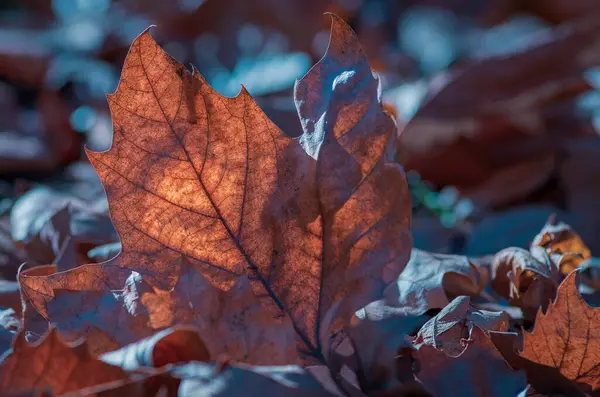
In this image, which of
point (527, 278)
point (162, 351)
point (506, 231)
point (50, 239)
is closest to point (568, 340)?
point (527, 278)

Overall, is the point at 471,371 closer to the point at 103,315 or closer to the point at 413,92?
the point at 103,315

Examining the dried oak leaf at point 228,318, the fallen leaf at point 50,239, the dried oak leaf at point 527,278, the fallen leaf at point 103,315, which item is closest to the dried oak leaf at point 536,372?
the dried oak leaf at point 527,278

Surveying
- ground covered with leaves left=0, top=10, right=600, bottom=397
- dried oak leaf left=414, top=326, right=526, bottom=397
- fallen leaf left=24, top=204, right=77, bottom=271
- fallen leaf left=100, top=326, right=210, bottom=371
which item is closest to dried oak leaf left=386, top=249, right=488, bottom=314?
ground covered with leaves left=0, top=10, right=600, bottom=397

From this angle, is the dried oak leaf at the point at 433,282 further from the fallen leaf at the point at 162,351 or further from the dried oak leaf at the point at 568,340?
the fallen leaf at the point at 162,351

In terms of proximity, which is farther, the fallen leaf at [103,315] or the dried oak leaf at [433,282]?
the dried oak leaf at [433,282]

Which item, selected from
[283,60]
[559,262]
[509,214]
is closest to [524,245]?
[509,214]

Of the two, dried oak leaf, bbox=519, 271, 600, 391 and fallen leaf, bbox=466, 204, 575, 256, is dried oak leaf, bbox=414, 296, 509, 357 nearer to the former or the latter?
dried oak leaf, bbox=519, 271, 600, 391

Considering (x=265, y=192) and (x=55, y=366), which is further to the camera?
(x=265, y=192)
